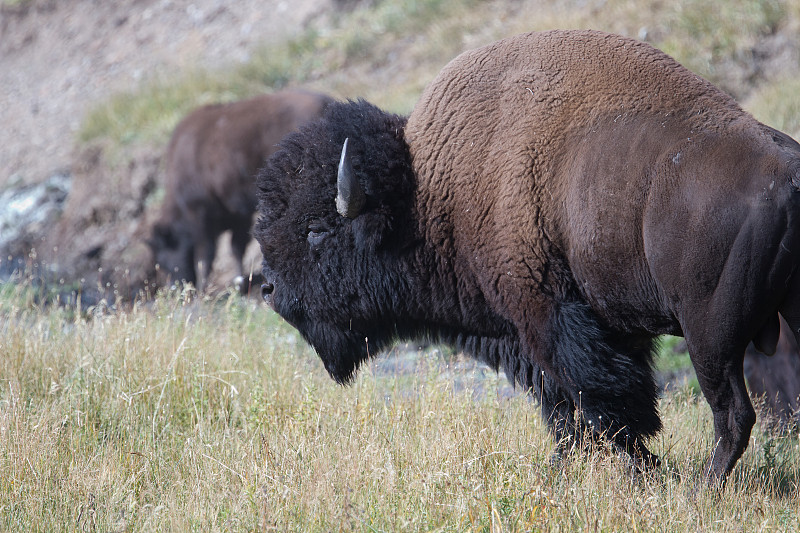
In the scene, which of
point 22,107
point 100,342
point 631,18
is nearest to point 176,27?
point 22,107

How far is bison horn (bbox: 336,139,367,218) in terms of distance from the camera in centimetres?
409

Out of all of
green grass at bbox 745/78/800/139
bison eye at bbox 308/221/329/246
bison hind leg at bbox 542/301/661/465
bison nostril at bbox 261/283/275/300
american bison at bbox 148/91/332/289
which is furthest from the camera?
american bison at bbox 148/91/332/289

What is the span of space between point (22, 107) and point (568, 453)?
63.8 ft

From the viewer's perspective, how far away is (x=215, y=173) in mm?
11273

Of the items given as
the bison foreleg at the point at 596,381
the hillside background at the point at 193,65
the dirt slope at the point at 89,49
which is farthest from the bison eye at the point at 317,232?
the dirt slope at the point at 89,49

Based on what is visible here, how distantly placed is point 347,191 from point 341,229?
28 cm

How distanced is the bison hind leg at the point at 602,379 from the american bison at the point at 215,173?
682 cm

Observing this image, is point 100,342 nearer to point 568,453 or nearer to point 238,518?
point 238,518

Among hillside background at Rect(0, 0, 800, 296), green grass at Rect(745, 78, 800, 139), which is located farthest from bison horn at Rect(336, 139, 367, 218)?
hillside background at Rect(0, 0, 800, 296)

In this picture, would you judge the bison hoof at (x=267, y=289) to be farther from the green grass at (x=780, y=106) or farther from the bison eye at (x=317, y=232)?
the green grass at (x=780, y=106)

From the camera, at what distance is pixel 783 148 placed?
3.25 metres

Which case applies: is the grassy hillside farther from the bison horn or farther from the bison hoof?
the bison horn

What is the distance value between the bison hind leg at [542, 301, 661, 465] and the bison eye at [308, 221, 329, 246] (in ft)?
4.44

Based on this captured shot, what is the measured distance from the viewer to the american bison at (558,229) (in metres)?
3.24
